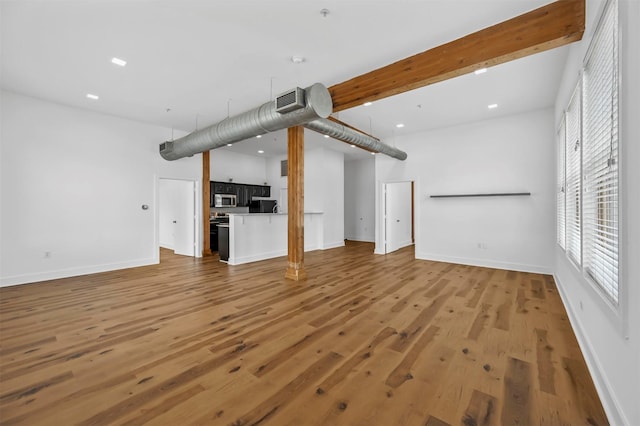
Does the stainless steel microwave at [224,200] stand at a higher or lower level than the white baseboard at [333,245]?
higher

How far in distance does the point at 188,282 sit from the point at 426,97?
515 cm

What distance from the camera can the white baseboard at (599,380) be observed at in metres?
1.50

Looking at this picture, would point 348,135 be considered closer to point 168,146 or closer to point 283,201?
point 168,146

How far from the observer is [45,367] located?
2.14 metres

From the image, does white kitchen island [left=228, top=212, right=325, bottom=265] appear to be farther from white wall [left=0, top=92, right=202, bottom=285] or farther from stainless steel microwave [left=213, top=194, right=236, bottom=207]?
stainless steel microwave [left=213, top=194, right=236, bottom=207]

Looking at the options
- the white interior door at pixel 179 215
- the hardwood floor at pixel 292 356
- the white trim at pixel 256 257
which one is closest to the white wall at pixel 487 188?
the hardwood floor at pixel 292 356

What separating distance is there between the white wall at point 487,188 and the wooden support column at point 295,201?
129 inches

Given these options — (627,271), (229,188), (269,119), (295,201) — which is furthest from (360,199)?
(627,271)

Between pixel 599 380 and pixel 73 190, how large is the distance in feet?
24.7

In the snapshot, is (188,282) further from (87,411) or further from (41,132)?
(41,132)

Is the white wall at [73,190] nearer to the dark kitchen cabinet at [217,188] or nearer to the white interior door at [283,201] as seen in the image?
the dark kitchen cabinet at [217,188]

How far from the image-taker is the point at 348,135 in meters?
5.13

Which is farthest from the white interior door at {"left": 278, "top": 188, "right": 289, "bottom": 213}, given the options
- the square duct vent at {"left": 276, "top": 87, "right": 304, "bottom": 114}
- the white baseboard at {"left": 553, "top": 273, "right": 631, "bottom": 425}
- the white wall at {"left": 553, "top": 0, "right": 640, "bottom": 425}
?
the white wall at {"left": 553, "top": 0, "right": 640, "bottom": 425}

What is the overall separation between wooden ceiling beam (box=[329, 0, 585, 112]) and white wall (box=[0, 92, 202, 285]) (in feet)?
16.4
